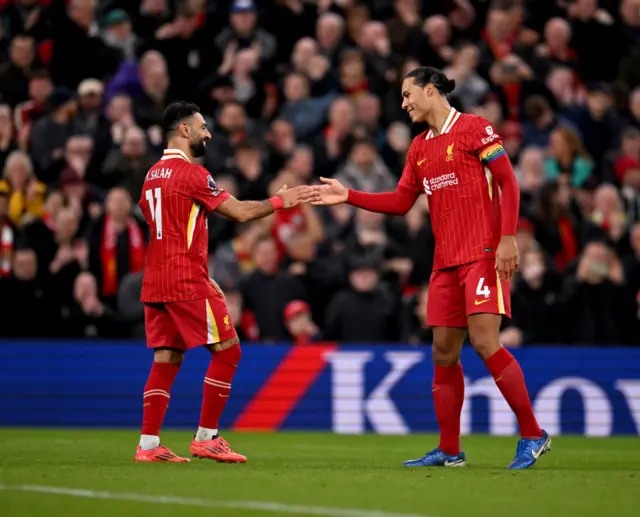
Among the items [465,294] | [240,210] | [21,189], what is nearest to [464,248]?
[465,294]

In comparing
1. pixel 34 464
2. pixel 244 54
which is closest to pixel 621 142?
pixel 244 54

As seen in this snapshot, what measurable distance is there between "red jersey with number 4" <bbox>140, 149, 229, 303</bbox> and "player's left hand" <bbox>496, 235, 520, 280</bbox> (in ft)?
6.19

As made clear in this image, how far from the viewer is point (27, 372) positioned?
14039 mm

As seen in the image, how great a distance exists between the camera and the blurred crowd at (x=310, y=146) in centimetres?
1433

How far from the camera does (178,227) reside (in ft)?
29.5

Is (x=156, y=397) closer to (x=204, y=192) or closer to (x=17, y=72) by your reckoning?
(x=204, y=192)

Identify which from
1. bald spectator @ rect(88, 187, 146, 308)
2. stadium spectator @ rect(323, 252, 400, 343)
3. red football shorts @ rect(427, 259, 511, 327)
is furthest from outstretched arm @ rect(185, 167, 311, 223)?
bald spectator @ rect(88, 187, 146, 308)

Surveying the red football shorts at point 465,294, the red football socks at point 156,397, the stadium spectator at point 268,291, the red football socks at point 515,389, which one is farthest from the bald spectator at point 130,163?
the red football socks at point 515,389

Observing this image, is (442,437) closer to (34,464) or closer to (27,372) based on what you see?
(34,464)

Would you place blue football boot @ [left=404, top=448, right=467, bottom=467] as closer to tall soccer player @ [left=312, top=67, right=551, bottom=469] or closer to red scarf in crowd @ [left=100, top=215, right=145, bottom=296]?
tall soccer player @ [left=312, top=67, right=551, bottom=469]

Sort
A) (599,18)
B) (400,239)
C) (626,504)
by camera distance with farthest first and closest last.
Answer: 1. (599,18)
2. (400,239)
3. (626,504)

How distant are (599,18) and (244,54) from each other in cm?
509

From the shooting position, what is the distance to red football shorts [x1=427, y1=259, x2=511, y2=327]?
8.47 m

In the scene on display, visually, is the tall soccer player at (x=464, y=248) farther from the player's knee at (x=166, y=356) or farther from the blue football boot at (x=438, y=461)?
the player's knee at (x=166, y=356)
